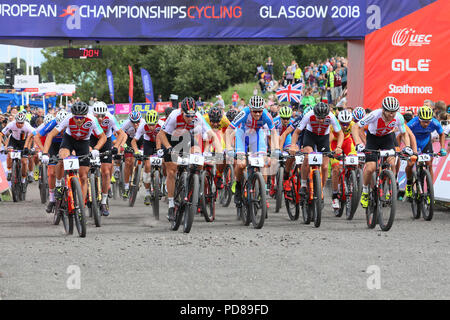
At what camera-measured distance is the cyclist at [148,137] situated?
14539mm

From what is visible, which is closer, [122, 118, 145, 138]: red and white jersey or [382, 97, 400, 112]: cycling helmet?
[382, 97, 400, 112]: cycling helmet

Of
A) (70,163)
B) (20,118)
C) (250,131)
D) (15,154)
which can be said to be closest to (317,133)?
(250,131)

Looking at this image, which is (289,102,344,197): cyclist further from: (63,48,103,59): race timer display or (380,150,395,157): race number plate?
(63,48,103,59): race timer display

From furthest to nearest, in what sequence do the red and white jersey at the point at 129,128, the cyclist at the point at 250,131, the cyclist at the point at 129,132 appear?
1. the red and white jersey at the point at 129,128
2. the cyclist at the point at 129,132
3. the cyclist at the point at 250,131

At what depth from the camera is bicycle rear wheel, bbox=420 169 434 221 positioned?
12.2m

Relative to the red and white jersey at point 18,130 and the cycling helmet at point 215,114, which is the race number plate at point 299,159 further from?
the red and white jersey at point 18,130

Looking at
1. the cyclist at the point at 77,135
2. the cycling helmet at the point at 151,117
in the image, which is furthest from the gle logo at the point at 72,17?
the cyclist at the point at 77,135

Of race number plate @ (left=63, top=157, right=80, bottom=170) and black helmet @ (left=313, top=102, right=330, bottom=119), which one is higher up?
black helmet @ (left=313, top=102, right=330, bottom=119)

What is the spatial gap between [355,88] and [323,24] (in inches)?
84.6

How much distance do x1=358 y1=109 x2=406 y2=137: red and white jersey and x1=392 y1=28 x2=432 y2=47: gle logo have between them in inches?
359

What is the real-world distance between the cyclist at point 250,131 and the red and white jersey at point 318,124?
499 mm

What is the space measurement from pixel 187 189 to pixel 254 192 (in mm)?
1027

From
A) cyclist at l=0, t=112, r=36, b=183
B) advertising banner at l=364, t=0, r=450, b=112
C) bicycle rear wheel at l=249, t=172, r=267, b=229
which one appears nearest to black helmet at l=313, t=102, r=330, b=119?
bicycle rear wheel at l=249, t=172, r=267, b=229
